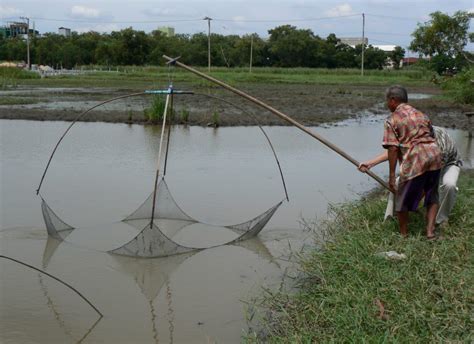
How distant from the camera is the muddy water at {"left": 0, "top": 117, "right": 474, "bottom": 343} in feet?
12.4

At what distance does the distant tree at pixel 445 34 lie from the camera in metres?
18.1

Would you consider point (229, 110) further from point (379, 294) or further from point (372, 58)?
point (372, 58)

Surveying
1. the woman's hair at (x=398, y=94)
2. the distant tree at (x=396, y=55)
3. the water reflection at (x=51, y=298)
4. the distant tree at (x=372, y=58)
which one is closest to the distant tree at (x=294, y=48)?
the distant tree at (x=372, y=58)

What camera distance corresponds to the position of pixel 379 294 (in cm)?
326

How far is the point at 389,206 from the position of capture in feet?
15.0

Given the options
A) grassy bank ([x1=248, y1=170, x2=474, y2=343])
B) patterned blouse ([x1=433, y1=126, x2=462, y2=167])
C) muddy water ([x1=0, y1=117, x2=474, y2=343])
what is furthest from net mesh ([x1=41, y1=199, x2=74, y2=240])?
patterned blouse ([x1=433, y1=126, x2=462, y2=167])

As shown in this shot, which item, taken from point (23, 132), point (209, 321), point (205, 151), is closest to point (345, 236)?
point (209, 321)

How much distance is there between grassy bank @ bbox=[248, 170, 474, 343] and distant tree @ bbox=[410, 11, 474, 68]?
15.3 m

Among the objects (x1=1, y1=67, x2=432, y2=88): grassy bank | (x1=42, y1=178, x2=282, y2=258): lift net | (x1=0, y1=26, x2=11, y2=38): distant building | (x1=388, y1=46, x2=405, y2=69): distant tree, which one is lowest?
(x1=42, y1=178, x2=282, y2=258): lift net

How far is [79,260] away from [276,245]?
1.69m

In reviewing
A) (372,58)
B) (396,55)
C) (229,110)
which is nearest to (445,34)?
(229,110)

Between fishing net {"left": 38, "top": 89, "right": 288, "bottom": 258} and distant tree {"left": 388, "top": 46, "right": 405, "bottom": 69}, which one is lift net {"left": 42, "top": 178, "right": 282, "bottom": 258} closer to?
fishing net {"left": 38, "top": 89, "right": 288, "bottom": 258}

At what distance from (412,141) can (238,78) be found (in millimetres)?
31951

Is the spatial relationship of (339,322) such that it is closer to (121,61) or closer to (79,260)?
(79,260)
